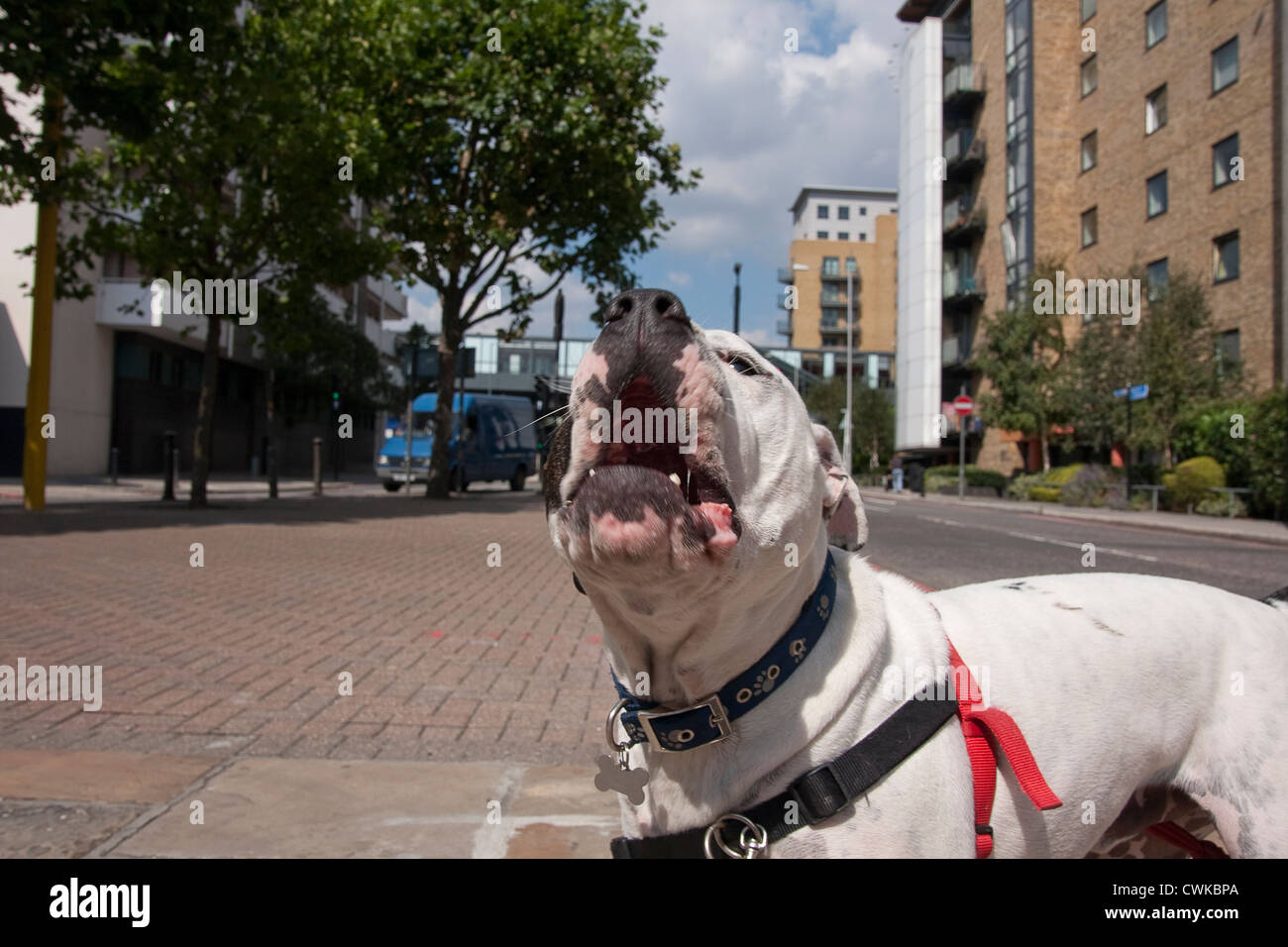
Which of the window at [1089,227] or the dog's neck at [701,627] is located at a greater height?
the window at [1089,227]

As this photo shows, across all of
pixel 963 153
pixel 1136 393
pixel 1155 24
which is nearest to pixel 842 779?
pixel 1136 393

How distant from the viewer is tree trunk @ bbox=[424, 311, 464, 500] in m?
21.8

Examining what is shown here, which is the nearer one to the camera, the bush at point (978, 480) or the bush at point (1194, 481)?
the bush at point (1194, 481)

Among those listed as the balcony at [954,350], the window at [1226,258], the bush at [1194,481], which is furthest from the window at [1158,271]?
the balcony at [954,350]

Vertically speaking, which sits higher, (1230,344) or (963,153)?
(963,153)

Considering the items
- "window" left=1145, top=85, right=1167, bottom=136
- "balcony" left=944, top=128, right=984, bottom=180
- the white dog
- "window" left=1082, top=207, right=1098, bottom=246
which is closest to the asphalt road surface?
the white dog

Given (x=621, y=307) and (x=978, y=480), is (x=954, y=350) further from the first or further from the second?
(x=621, y=307)

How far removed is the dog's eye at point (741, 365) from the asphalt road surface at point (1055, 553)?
19.5ft

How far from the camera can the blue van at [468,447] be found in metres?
25.2

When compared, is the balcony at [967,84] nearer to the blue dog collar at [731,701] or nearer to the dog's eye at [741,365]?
the dog's eye at [741,365]

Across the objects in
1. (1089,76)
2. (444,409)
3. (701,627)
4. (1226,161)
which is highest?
(1089,76)

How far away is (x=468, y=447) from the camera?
25.4 meters

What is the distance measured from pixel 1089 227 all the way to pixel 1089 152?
8.92ft
